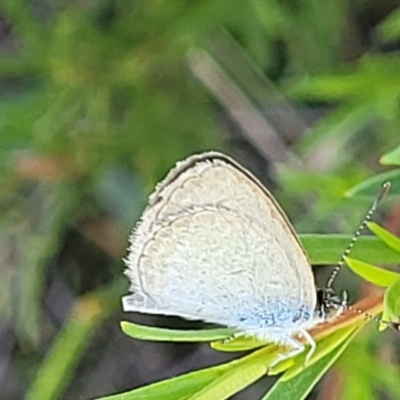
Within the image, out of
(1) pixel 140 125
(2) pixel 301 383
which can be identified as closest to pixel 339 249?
(2) pixel 301 383

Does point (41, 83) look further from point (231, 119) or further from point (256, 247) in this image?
point (256, 247)

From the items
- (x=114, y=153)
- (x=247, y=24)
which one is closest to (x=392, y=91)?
(x=247, y=24)

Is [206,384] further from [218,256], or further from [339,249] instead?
[218,256]

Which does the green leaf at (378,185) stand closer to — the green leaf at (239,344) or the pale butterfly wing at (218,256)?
the pale butterfly wing at (218,256)

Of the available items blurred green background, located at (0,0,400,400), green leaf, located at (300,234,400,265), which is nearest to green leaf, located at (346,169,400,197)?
green leaf, located at (300,234,400,265)

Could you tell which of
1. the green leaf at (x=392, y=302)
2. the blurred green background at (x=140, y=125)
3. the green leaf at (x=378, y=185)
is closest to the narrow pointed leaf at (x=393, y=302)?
the green leaf at (x=392, y=302)

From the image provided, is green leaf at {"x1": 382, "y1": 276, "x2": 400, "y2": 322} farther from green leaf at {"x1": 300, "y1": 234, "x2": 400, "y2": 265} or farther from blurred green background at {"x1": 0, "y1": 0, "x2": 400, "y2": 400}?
blurred green background at {"x1": 0, "y1": 0, "x2": 400, "y2": 400}
